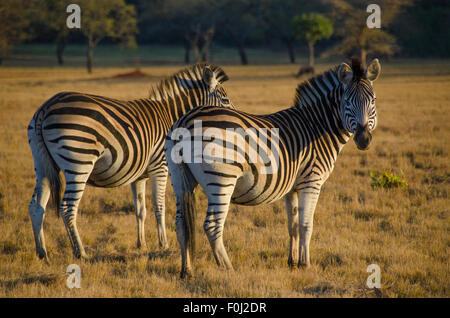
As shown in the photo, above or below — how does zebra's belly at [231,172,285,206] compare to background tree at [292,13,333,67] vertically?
below

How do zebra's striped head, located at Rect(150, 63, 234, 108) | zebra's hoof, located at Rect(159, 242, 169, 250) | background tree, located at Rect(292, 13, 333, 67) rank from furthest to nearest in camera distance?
background tree, located at Rect(292, 13, 333, 67) < zebra's striped head, located at Rect(150, 63, 234, 108) < zebra's hoof, located at Rect(159, 242, 169, 250)

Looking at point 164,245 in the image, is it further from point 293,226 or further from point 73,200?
point 293,226

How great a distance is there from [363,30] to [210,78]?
48562 millimetres

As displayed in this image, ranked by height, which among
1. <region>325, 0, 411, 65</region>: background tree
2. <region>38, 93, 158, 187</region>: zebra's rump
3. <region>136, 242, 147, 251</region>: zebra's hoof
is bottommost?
<region>136, 242, 147, 251</region>: zebra's hoof

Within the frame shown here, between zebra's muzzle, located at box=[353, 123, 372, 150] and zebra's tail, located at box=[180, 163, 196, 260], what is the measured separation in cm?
198

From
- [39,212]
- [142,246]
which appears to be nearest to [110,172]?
[39,212]

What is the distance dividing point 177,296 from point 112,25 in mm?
50290

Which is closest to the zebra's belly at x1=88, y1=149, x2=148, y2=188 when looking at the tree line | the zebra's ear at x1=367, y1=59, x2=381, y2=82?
the zebra's ear at x1=367, y1=59, x2=381, y2=82

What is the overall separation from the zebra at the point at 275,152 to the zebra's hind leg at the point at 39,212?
1837 mm

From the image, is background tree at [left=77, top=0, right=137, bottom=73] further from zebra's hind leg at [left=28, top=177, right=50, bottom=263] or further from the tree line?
zebra's hind leg at [left=28, top=177, right=50, bottom=263]

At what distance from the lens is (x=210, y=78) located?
265 inches

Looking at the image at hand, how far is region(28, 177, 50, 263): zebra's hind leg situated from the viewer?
5855 mm

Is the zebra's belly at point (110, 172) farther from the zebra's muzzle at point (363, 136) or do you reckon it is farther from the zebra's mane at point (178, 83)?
the zebra's muzzle at point (363, 136)
